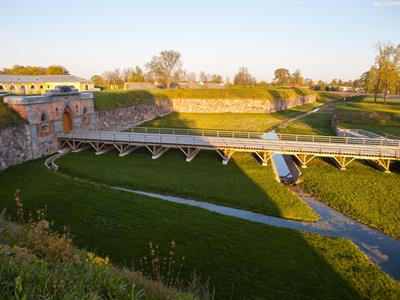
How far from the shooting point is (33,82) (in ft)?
160

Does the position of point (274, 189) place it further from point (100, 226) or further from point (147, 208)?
point (100, 226)

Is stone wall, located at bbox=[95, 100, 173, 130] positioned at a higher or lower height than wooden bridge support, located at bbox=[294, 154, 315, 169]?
higher

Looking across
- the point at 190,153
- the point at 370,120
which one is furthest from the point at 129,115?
the point at 370,120

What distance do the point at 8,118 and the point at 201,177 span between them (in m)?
13.3

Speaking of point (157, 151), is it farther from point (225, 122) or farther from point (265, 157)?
point (225, 122)

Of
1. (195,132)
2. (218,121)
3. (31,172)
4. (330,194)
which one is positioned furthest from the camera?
(218,121)

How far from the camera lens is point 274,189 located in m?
17.2

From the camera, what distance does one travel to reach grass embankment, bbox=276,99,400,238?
14031 mm

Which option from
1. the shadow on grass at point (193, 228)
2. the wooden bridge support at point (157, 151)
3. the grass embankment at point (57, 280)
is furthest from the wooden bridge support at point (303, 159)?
the grass embankment at point (57, 280)

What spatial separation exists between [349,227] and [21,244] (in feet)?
41.7

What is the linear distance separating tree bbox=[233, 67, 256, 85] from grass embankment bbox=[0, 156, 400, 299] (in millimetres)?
91665

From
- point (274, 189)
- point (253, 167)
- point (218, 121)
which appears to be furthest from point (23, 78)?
point (274, 189)

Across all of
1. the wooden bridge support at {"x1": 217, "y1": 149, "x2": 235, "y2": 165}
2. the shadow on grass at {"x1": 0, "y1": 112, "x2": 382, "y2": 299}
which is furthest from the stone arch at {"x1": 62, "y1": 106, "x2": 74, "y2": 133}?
the wooden bridge support at {"x1": 217, "y1": 149, "x2": 235, "y2": 165}

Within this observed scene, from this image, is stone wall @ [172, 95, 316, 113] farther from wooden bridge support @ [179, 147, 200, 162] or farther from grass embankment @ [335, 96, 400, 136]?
A: wooden bridge support @ [179, 147, 200, 162]
